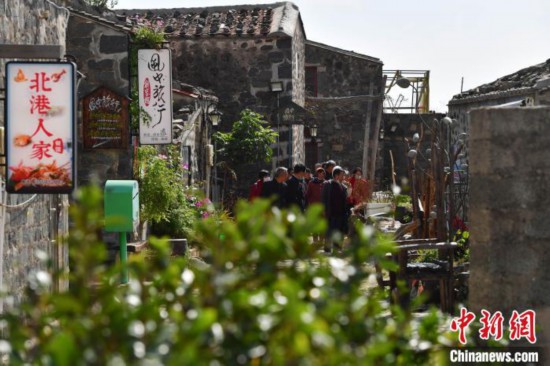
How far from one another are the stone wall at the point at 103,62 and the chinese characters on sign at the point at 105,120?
312 mm

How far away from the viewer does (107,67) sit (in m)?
14.8

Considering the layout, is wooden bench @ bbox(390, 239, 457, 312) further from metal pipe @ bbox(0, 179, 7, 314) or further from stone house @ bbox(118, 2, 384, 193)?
stone house @ bbox(118, 2, 384, 193)

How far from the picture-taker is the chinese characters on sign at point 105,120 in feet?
46.0

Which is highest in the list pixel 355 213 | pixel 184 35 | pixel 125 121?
pixel 184 35

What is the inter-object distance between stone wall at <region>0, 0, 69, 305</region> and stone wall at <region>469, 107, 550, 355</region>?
363 centimetres

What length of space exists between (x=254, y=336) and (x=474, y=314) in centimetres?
369

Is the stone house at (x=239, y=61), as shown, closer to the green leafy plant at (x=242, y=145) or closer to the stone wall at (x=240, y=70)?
the stone wall at (x=240, y=70)

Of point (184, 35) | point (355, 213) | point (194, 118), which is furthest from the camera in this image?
point (184, 35)

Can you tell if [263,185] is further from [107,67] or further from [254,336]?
[254,336]

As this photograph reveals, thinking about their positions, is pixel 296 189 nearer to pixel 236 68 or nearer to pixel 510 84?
pixel 510 84

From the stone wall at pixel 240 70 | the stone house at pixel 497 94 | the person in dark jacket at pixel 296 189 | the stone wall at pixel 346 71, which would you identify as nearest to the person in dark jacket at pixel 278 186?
the person in dark jacket at pixel 296 189

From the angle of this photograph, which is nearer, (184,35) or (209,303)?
(209,303)

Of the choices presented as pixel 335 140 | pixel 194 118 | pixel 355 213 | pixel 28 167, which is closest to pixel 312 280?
pixel 28 167

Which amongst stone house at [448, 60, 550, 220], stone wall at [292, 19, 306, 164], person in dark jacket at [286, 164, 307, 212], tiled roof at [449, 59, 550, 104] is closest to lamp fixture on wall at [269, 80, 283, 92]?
stone wall at [292, 19, 306, 164]
